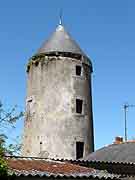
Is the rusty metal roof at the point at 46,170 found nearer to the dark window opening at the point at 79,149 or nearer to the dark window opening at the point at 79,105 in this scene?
the dark window opening at the point at 79,149

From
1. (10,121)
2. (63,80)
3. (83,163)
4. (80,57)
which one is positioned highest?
(80,57)

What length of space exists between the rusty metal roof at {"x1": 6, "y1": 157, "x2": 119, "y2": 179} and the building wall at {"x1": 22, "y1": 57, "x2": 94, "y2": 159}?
1372 centimetres

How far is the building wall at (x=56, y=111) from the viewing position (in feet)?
97.7

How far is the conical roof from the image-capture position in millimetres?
32188

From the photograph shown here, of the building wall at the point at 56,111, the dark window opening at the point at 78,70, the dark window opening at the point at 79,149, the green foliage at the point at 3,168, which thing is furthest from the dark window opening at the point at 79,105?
the green foliage at the point at 3,168

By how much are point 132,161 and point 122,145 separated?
2.98 metres

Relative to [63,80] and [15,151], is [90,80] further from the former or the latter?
[15,151]

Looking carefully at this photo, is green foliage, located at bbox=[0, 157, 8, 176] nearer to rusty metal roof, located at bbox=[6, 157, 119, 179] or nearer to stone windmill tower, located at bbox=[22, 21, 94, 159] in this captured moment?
rusty metal roof, located at bbox=[6, 157, 119, 179]

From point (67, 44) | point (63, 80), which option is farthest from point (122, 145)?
point (67, 44)

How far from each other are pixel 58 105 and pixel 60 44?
517 cm

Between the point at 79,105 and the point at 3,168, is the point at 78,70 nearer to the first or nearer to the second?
the point at 79,105

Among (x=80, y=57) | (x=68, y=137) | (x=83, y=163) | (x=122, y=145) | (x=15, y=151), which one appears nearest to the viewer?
(x=15, y=151)

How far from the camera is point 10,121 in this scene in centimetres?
1546

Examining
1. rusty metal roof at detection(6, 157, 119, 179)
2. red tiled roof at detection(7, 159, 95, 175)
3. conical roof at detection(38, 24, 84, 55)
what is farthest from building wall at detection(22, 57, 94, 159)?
red tiled roof at detection(7, 159, 95, 175)
